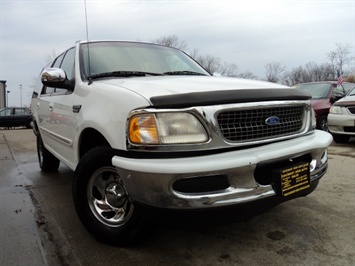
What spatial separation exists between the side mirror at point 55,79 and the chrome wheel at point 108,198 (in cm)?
102

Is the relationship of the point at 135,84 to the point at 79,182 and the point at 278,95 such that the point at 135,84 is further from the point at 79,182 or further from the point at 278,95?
the point at 278,95

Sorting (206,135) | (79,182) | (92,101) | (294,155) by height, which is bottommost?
(79,182)

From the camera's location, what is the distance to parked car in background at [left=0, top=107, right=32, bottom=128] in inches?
882

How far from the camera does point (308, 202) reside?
11.7 ft

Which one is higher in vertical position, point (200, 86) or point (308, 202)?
point (200, 86)

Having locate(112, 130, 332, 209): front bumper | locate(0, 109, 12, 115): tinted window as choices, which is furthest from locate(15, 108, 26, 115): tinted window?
locate(112, 130, 332, 209): front bumper

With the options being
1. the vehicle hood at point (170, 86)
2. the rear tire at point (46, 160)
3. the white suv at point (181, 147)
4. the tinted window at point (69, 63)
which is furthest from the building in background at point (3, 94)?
the vehicle hood at point (170, 86)

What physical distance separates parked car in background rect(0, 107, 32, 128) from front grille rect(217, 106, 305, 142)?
22.4 m

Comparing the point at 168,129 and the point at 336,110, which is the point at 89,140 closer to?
the point at 168,129

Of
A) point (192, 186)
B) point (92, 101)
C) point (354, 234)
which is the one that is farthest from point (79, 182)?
point (354, 234)

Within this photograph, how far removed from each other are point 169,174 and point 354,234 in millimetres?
1771

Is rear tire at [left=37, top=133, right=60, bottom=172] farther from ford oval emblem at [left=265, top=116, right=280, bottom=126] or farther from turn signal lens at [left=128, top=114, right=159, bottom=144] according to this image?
ford oval emblem at [left=265, top=116, right=280, bottom=126]

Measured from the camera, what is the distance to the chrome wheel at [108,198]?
2547 mm

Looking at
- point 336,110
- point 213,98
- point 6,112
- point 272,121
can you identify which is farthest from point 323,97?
point 6,112
